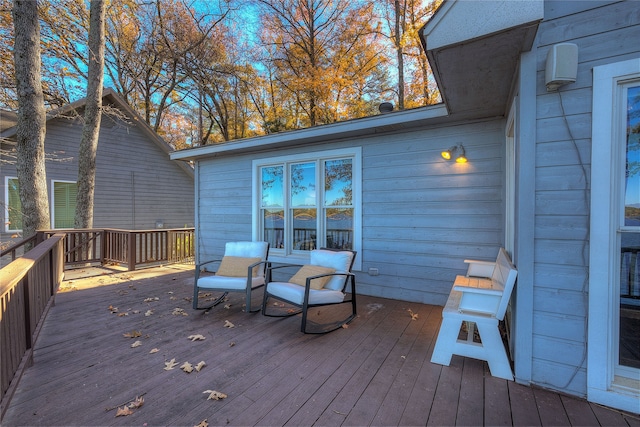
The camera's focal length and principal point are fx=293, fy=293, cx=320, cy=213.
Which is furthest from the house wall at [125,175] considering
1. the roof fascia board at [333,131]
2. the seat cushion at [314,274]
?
the seat cushion at [314,274]

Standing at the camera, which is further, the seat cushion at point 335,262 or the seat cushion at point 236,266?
the seat cushion at point 236,266

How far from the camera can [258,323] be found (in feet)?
10.9

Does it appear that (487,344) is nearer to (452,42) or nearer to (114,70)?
(452,42)

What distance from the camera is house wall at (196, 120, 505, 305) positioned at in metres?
3.61

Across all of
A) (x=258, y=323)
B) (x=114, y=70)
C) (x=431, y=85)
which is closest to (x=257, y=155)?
(x=258, y=323)

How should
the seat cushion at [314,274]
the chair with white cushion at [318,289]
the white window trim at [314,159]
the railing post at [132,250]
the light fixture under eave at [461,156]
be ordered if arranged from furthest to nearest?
the railing post at [132,250], the white window trim at [314,159], the light fixture under eave at [461,156], the seat cushion at [314,274], the chair with white cushion at [318,289]

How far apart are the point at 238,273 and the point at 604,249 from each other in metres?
3.65

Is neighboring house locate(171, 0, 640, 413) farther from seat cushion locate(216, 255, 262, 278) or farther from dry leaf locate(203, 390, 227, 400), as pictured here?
seat cushion locate(216, 255, 262, 278)

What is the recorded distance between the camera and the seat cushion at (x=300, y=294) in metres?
3.13

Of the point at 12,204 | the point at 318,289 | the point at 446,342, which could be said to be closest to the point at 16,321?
the point at 318,289

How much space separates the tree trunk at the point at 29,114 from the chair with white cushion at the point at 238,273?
440 cm

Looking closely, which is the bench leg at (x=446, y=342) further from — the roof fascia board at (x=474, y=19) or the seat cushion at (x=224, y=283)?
the seat cushion at (x=224, y=283)

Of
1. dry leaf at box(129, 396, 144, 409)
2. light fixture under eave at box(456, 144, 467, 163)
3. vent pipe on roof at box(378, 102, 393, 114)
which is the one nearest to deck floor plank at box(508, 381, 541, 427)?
dry leaf at box(129, 396, 144, 409)

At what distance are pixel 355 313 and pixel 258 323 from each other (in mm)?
1128
